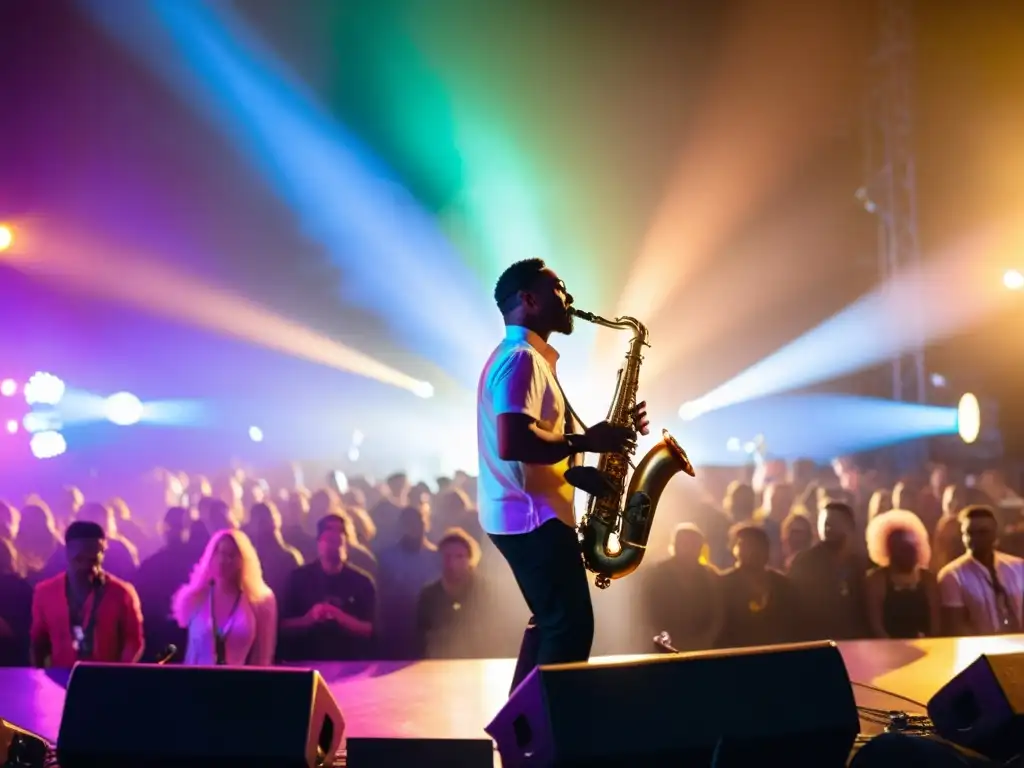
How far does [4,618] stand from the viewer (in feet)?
17.2

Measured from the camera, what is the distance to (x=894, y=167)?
Result: 1148 cm

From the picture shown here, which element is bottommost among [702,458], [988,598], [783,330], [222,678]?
[222,678]

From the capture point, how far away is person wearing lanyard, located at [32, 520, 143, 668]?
4320mm

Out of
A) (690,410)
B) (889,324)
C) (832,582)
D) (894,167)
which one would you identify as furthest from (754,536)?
(894,167)

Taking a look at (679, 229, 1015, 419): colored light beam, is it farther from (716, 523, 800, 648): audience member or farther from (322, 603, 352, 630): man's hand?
(322, 603, 352, 630): man's hand

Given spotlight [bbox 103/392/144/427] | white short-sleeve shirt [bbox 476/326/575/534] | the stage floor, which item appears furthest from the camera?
spotlight [bbox 103/392/144/427]

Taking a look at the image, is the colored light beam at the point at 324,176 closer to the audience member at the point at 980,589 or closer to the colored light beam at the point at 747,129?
the colored light beam at the point at 747,129

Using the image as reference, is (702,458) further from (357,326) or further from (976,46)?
(976,46)

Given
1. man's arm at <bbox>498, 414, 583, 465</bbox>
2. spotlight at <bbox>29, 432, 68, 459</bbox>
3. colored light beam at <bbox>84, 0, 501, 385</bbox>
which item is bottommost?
man's arm at <bbox>498, 414, 583, 465</bbox>

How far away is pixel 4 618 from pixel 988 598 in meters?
6.25

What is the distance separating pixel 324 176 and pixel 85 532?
6448mm

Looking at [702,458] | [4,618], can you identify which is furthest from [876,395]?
[4,618]

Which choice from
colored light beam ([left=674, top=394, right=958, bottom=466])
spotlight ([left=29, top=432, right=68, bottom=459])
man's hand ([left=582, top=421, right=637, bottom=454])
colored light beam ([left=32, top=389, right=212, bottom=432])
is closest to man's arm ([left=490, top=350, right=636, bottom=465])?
man's hand ([left=582, top=421, right=637, bottom=454])

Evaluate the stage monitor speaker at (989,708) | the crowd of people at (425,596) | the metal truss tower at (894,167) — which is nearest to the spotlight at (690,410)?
the metal truss tower at (894,167)
